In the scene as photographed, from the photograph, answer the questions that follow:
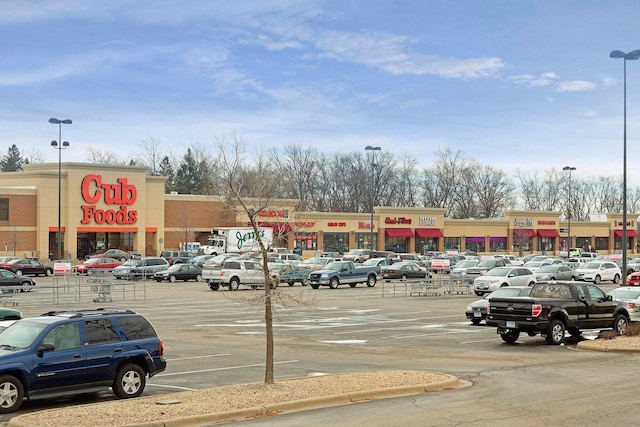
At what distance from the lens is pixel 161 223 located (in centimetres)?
8681

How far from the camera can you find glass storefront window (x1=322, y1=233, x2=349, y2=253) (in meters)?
94.7

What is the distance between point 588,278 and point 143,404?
155 feet

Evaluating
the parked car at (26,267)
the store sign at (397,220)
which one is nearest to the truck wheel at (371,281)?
the parked car at (26,267)

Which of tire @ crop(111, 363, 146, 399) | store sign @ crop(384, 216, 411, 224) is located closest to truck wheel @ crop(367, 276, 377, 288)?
tire @ crop(111, 363, 146, 399)

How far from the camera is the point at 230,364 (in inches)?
758

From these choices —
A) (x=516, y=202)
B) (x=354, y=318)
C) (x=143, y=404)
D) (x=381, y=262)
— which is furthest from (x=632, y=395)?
(x=516, y=202)

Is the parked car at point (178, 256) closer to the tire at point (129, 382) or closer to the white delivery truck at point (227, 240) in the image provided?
the white delivery truck at point (227, 240)

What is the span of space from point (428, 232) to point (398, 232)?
4.39m

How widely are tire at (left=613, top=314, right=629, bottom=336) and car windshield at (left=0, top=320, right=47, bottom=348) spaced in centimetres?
1702

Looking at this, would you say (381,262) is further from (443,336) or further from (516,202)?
(516,202)

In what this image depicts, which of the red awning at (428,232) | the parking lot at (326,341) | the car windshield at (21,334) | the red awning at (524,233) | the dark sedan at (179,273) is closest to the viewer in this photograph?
the car windshield at (21,334)

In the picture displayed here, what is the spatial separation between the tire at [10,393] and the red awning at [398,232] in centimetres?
8433

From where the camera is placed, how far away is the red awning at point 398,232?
97000 mm

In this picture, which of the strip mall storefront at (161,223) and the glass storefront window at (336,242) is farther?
the glass storefront window at (336,242)
